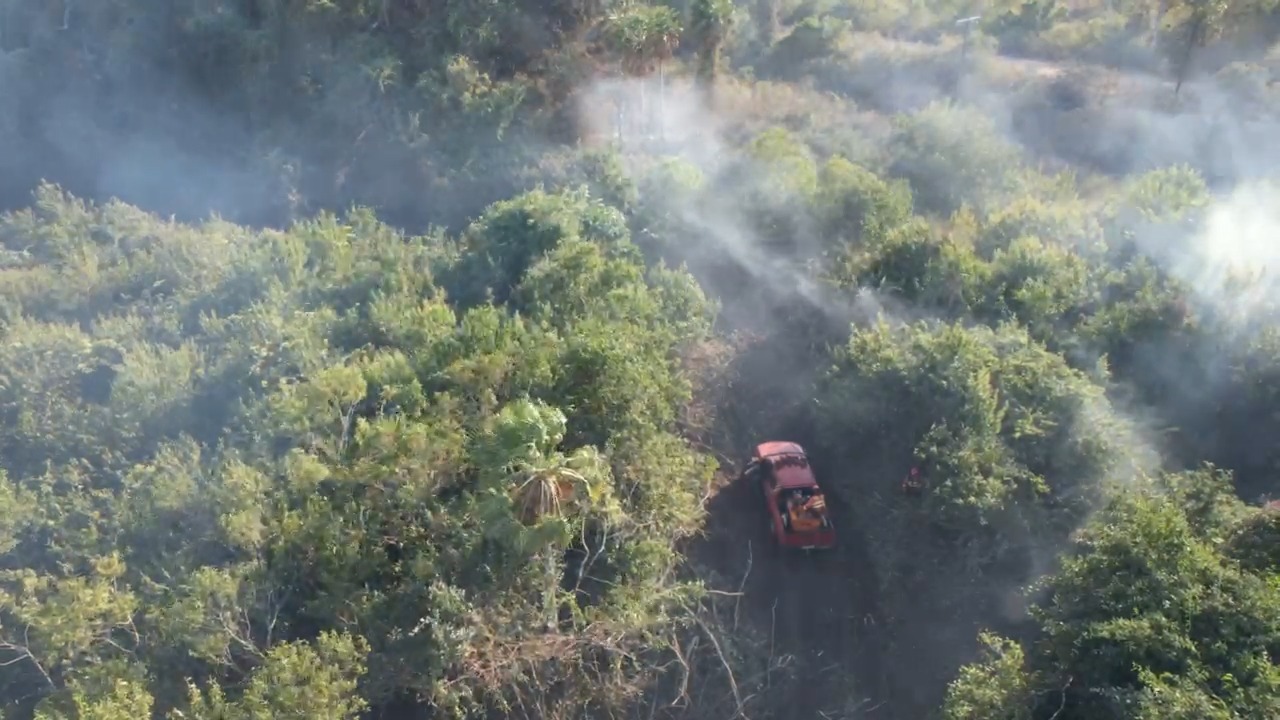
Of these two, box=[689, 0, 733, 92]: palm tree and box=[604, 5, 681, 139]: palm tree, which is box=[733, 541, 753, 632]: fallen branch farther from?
box=[689, 0, 733, 92]: palm tree

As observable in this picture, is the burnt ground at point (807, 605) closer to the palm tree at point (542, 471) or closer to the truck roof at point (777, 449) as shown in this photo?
the truck roof at point (777, 449)

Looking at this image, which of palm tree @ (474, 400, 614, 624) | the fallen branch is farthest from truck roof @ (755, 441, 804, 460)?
palm tree @ (474, 400, 614, 624)

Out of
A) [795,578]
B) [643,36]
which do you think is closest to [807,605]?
[795,578]

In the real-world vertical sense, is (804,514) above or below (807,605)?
above

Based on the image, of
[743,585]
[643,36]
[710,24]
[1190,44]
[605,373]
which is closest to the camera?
[605,373]

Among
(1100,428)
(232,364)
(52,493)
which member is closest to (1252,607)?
(1100,428)

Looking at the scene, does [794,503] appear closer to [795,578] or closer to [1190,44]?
[795,578]

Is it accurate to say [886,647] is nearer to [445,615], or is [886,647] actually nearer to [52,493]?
[445,615]

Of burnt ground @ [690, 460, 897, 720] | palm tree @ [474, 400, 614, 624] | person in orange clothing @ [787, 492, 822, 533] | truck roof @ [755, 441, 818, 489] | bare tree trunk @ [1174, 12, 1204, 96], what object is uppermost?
bare tree trunk @ [1174, 12, 1204, 96]

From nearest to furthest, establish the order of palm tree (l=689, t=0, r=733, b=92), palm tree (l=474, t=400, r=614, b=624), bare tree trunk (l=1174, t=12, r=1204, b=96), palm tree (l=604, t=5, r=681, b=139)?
1. palm tree (l=474, t=400, r=614, b=624)
2. palm tree (l=604, t=5, r=681, b=139)
3. palm tree (l=689, t=0, r=733, b=92)
4. bare tree trunk (l=1174, t=12, r=1204, b=96)
